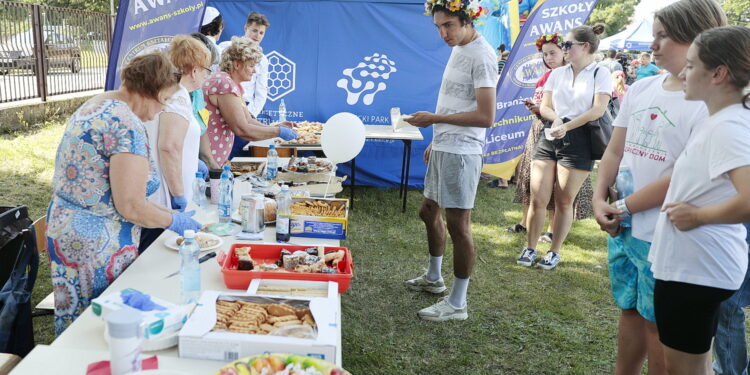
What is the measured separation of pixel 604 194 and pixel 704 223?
0.62 m

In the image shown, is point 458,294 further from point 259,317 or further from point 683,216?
point 259,317

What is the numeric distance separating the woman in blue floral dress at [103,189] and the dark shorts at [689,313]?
1720 millimetres

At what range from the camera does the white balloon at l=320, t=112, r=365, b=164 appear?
9.99 ft

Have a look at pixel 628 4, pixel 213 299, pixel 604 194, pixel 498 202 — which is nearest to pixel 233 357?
pixel 213 299

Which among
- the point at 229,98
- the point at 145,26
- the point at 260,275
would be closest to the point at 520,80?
the point at 229,98

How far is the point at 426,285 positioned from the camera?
Answer: 3.69 meters

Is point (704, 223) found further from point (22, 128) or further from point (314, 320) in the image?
point (22, 128)

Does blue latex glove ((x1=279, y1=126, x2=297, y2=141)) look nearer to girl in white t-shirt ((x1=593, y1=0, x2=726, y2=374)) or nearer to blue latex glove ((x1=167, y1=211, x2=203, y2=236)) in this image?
blue latex glove ((x1=167, y1=211, x2=203, y2=236))

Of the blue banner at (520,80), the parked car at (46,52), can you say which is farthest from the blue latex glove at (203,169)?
the parked car at (46,52)

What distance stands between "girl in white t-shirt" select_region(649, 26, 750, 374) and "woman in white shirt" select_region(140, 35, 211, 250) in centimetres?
199

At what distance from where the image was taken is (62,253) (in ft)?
6.28

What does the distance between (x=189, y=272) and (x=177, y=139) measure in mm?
981

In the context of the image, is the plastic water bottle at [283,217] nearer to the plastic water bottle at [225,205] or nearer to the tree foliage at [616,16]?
the plastic water bottle at [225,205]

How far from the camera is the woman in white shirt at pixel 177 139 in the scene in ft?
8.20
